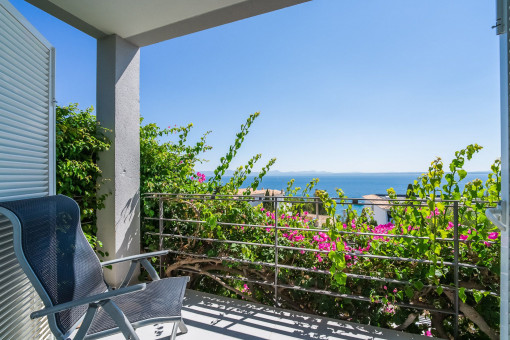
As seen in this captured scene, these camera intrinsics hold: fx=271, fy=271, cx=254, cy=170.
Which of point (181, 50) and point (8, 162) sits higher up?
Result: point (181, 50)

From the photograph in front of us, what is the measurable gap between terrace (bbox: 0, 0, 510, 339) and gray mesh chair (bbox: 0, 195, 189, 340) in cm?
14

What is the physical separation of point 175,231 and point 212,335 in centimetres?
130

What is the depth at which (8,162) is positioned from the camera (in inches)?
51.6

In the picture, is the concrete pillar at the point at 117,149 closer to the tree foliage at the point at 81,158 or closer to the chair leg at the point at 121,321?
the tree foliage at the point at 81,158

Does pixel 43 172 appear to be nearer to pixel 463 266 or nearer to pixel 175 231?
pixel 175 231

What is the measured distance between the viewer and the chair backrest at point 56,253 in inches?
48.6

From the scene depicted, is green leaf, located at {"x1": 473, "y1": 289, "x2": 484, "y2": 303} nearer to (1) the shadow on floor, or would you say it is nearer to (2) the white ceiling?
(1) the shadow on floor

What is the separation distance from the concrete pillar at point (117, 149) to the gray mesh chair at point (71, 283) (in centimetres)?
100

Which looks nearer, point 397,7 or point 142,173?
point 142,173

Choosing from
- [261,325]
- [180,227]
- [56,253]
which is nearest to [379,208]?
[261,325]

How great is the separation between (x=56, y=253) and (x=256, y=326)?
1503mm

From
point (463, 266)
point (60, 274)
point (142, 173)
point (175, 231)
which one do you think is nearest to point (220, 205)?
point (175, 231)

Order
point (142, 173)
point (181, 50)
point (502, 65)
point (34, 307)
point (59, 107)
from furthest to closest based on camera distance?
point (181, 50) → point (142, 173) → point (59, 107) → point (34, 307) → point (502, 65)

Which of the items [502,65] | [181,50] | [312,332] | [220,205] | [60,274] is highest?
[181,50]
